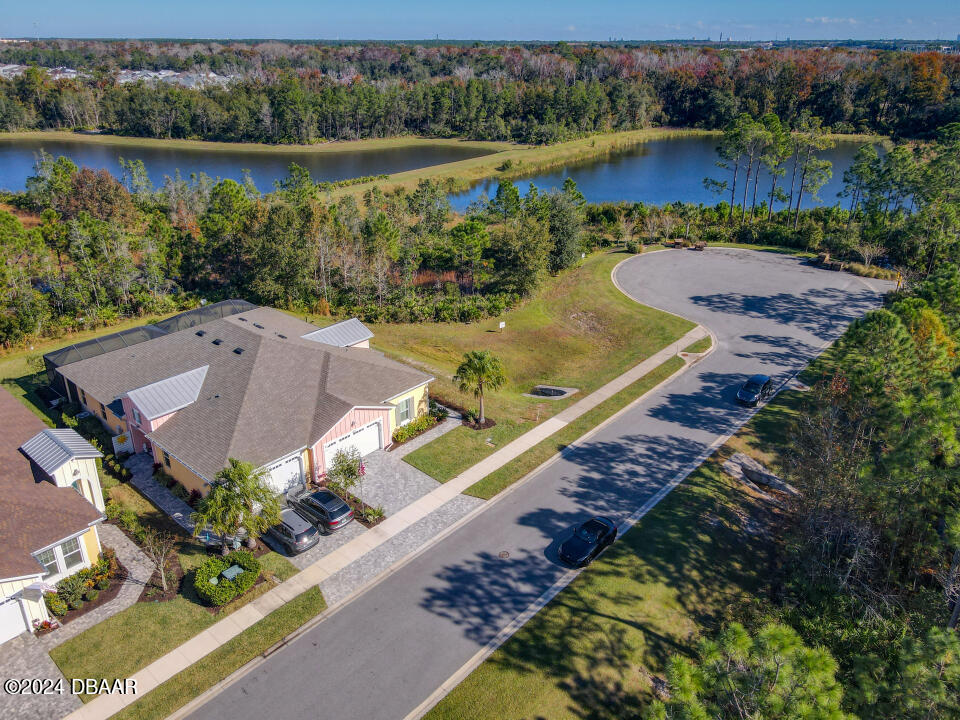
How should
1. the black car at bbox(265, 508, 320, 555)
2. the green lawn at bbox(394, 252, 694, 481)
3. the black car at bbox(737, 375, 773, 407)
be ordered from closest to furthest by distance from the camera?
the black car at bbox(265, 508, 320, 555), the green lawn at bbox(394, 252, 694, 481), the black car at bbox(737, 375, 773, 407)

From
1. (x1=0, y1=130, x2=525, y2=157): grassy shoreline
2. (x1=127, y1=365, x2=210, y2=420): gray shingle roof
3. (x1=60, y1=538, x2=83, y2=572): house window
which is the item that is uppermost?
(x1=0, y1=130, x2=525, y2=157): grassy shoreline

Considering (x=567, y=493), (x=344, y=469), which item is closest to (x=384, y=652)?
(x=344, y=469)

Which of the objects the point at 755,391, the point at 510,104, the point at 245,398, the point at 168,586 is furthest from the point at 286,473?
the point at 510,104

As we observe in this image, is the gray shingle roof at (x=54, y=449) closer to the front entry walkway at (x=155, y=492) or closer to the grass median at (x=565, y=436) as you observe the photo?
the front entry walkway at (x=155, y=492)

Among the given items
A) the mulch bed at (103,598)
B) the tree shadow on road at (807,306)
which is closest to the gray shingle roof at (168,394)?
the mulch bed at (103,598)

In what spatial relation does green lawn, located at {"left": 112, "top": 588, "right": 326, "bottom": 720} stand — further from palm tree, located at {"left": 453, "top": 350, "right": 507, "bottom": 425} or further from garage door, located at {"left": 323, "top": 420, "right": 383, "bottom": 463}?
palm tree, located at {"left": 453, "top": 350, "right": 507, "bottom": 425}

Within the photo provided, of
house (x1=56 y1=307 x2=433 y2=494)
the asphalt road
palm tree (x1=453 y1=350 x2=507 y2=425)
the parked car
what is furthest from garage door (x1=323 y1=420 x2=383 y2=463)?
the asphalt road
